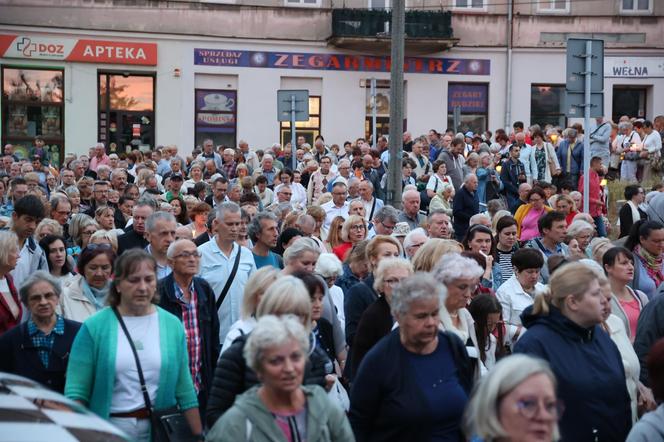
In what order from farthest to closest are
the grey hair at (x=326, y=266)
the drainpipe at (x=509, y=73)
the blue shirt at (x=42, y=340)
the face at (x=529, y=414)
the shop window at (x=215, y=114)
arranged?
the drainpipe at (x=509, y=73) → the shop window at (x=215, y=114) → the grey hair at (x=326, y=266) → the blue shirt at (x=42, y=340) → the face at (x=529, y=414)

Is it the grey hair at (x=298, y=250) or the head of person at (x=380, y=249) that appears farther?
the head of person at (x=380, y=249)

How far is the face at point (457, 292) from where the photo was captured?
6777 mm

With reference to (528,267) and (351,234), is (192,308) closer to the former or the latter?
(528,267)

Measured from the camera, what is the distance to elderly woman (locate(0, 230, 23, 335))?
781 centimetres

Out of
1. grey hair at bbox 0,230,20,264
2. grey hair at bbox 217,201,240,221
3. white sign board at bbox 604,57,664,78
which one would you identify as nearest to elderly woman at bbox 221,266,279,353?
grey hair at bbox 0,230,20,264

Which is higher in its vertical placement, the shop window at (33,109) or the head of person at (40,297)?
the shop window at (33,109)

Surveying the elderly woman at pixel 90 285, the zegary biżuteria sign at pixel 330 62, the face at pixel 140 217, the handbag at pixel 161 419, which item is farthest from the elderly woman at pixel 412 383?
the zegary biżuteria sign at pixel 330 62

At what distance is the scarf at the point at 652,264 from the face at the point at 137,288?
5.55 metres

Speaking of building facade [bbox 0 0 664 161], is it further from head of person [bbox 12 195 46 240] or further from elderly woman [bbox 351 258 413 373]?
elderly woman [bbox 351 258 413 373]

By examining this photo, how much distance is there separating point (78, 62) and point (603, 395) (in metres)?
29.6

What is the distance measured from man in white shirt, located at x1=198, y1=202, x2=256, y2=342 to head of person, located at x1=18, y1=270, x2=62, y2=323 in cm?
183

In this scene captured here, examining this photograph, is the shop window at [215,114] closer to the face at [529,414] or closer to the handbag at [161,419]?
the handbag at [161,419]

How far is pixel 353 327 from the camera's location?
788 centimetres

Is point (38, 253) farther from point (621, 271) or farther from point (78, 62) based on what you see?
point (78, 62)
